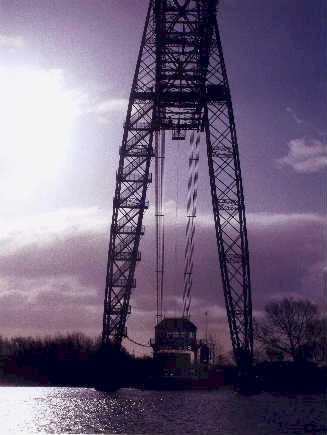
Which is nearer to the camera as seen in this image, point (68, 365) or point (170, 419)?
point (170, 419)

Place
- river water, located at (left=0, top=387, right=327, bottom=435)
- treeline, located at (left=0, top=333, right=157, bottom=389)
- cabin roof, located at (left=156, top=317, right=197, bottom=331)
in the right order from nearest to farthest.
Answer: river water, located at (left=0, top=387, right=327, bottom=435) → treeline, located at (left=0, top=333, right=157, bottom=389) → cabin roof, located at (left=156, top=317, right=197, bottom=331)

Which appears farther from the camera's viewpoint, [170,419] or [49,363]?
[49,363]

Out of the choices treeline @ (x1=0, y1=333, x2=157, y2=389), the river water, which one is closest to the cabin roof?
treeline @ (x1=0, y1=333, x2=157, y2=389)

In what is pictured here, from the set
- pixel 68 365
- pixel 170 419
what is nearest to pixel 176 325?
pixel 68 365

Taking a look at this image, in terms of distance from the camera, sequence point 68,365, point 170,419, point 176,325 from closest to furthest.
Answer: point 170,419 → point 176,325 → point 68,365

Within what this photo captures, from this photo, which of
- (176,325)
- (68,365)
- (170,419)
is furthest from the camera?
(68,365)

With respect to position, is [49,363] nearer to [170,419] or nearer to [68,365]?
[68,365]

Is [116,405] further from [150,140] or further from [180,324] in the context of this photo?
[180,324]

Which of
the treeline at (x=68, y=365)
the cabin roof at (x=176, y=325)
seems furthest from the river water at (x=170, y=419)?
the cabin roof at (x=176, y=325)

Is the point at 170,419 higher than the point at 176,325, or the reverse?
the point at 176,325

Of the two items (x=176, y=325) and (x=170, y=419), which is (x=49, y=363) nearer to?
(x=176, y=325)

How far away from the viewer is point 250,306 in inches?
960

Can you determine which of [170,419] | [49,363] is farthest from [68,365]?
[170,419]

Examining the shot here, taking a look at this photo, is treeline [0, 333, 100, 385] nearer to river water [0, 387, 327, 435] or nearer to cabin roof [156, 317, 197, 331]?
cabin roof [156, 317, 197, 331]
